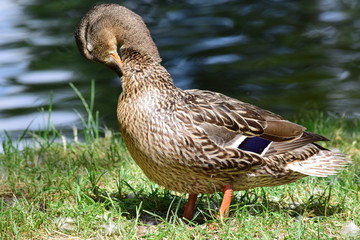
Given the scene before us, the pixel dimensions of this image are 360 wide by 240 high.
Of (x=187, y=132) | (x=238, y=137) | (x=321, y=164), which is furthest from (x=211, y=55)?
(x=187, y=132)

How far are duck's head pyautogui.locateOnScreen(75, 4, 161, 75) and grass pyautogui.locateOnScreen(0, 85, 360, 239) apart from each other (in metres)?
0.91

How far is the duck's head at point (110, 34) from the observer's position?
4.58 metres

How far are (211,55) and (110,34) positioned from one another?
20.4 ft

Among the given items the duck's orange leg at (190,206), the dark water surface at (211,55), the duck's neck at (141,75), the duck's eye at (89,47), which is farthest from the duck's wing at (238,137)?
the dark water surface at (211,55)

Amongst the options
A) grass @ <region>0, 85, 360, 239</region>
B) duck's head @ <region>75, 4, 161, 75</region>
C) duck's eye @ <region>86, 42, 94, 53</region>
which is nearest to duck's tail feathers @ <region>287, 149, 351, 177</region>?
grass @ <region>0, 85, 360, 239</region>

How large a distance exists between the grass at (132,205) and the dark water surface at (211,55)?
3071 millimetres

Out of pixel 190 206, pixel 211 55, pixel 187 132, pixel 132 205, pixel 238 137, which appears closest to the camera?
pixel 187 132

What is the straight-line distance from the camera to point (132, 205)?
4824 millimetres

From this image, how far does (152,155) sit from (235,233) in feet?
2.26

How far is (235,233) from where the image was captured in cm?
427

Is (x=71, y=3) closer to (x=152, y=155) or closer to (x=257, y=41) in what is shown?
(x=257, y=41)

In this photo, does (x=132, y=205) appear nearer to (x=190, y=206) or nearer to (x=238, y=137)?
(x=190, y=206)

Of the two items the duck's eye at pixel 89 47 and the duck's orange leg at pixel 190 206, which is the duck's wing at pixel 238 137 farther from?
the duck's eye at pixel 89 47

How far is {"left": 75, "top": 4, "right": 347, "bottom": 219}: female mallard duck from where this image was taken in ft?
14.4
